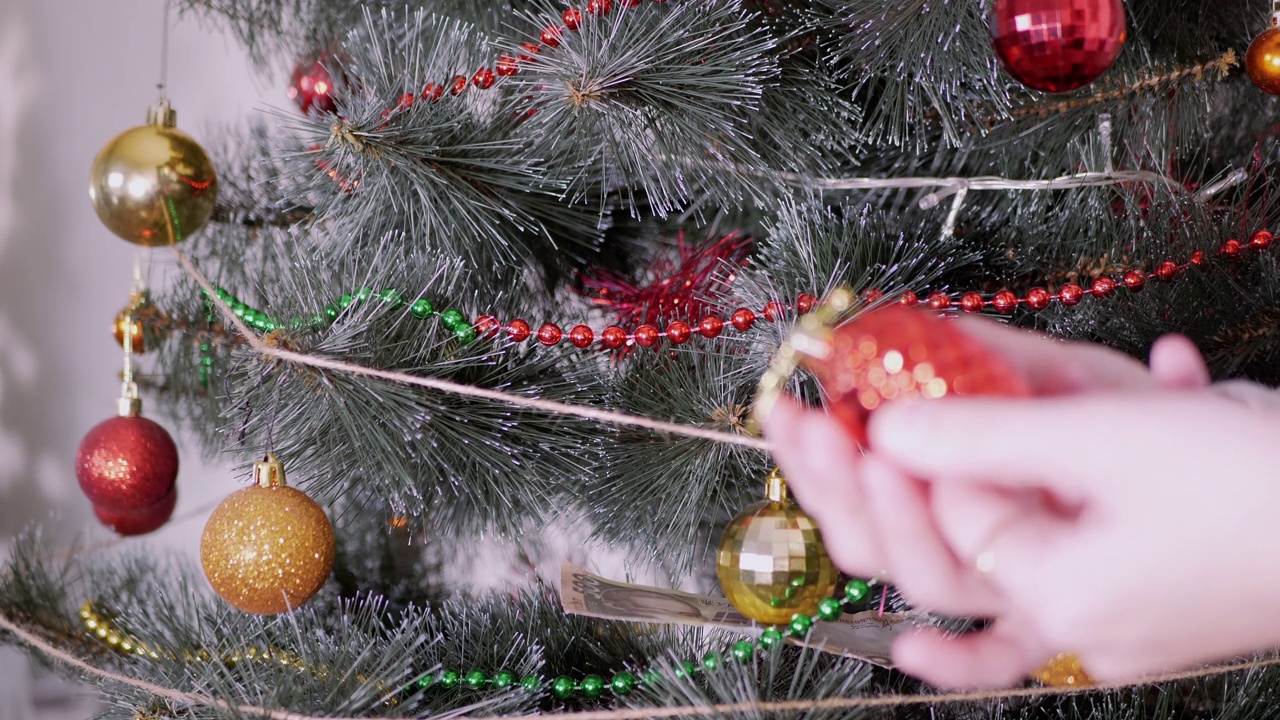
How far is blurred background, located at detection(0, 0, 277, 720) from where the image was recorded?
1.11 m

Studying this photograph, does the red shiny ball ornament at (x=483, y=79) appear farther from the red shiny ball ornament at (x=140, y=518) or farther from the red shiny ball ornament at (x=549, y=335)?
the red shiny ball ornament at (x=140, y=518)

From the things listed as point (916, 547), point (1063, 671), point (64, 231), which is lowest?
point (1063, 671)

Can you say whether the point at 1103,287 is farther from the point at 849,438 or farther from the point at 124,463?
the point at 124,463

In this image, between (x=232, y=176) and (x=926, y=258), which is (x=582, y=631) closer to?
(x=926, y=258)

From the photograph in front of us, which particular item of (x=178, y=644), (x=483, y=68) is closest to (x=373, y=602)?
(x=178, y=644)

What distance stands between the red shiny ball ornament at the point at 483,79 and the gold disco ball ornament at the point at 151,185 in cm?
18

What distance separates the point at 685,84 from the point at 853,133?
125 mm

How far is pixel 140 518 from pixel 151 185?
338mm

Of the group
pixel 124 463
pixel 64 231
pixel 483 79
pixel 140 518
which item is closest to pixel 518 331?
pixel 483 79

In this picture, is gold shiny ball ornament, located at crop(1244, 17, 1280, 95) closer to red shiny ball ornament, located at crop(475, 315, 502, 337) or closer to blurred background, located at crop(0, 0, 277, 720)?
red shiny ball ornament, located at crop(475, 315, 502, 337)

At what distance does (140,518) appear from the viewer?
729mm

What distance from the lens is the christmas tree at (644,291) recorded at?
0.43 m

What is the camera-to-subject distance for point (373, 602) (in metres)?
0.52

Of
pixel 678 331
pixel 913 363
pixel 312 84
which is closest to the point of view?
pixel 913 363
